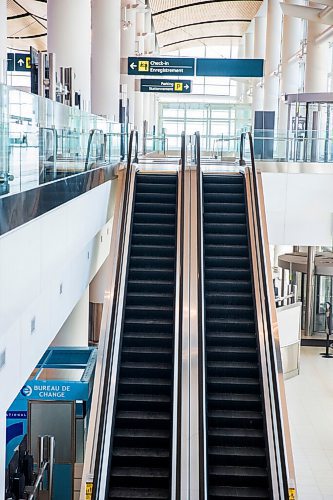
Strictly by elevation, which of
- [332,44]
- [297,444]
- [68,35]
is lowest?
[297,444]

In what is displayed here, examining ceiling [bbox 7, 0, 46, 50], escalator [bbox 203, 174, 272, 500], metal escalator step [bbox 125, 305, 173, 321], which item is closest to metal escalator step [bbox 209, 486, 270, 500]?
escalator [bbox 203, 174, 272, 500]

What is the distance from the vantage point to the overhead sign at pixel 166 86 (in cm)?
3125

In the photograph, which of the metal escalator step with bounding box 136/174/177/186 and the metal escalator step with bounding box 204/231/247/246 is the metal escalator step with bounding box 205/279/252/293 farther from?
the metal escalator step with bounding box 136/174/177/186

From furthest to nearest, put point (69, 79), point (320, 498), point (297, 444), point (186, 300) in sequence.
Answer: point (69, 79) → point (297, 444) → point (320, 498) → point (186, 300)

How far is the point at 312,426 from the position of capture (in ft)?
50.8

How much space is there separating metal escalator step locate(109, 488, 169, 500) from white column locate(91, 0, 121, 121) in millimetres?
16673

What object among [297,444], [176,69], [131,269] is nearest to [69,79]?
[131,269]

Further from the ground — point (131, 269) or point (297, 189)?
point (297, 189)

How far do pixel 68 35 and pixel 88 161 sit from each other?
6.08m

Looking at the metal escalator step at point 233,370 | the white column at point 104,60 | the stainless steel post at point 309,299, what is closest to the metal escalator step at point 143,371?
the metal escalator step at point 233,370

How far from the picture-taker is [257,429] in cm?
1028

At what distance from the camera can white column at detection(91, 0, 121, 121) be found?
24.7 m

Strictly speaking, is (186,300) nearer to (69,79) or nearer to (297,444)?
(297,444)

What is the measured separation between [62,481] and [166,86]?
74.9 feet
